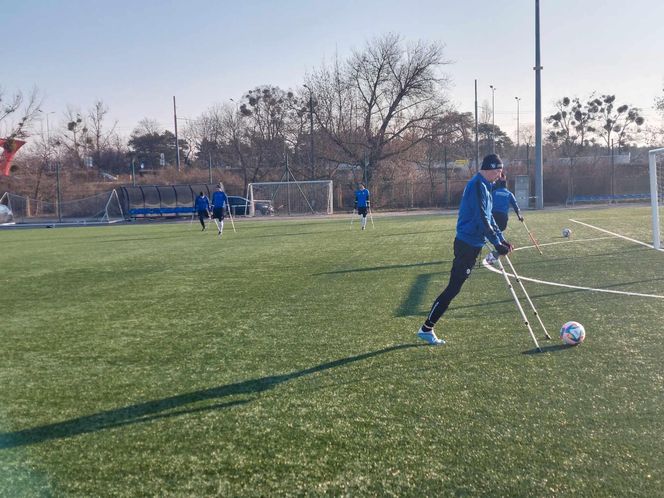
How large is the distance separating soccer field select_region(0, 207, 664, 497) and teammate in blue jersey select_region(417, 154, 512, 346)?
0.44m

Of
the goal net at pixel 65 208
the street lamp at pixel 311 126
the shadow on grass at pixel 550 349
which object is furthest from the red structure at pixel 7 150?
the shadow on grass at pixel 550 349

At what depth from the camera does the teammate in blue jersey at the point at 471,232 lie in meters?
6.29

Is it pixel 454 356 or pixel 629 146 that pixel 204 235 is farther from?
pixel 629 146

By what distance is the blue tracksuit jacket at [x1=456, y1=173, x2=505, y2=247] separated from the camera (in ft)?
20.5

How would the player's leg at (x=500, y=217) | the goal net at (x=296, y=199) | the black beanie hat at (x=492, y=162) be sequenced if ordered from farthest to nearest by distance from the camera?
the goal net at (x=296, y=199) < the player's leg at (x=500, y=217) < the black beanie hat at (x=492, y=162)

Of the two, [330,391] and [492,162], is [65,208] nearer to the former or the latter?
[492,162]

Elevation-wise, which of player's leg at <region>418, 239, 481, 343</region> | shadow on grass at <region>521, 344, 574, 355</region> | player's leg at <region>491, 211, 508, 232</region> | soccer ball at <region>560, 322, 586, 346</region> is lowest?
shadow on grass at <region>521, 344, 574, 355</region>

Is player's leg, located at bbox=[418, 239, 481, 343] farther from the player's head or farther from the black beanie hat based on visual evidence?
the black beanie hat

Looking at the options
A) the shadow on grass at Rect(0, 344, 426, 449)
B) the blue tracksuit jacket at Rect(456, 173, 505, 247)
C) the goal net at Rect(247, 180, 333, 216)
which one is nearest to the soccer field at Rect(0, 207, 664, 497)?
the shadow on grass at Rect(0, 344, 426, 449)

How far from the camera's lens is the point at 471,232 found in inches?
251

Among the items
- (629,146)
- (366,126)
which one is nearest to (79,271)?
(366,126)

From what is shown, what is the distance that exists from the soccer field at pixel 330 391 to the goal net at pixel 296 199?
31151 mm

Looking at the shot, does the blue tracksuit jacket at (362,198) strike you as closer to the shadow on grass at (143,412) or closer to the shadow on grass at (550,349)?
the shadow on grass at (550,349)

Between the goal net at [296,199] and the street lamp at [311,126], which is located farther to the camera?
the street lamp at [311,126]
